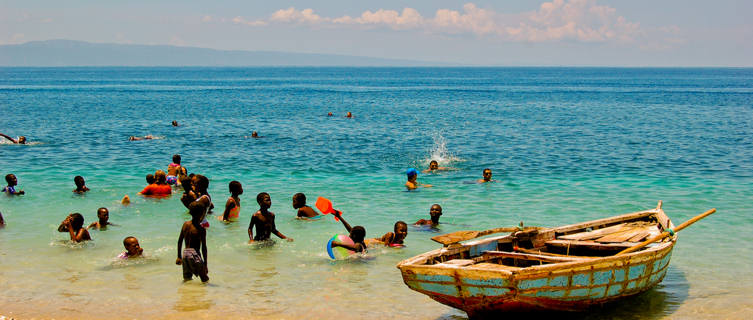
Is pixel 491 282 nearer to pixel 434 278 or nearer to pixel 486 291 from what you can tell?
pixel 486 291

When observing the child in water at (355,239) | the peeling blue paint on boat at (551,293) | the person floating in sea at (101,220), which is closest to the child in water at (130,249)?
the person floating in sea at (101,220)

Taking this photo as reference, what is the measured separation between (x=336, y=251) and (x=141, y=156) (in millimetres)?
20468

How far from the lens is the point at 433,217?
54.6ft

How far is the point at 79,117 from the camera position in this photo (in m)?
55.6

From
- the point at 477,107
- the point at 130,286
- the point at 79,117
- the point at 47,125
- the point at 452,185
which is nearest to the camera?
the point at 130,286

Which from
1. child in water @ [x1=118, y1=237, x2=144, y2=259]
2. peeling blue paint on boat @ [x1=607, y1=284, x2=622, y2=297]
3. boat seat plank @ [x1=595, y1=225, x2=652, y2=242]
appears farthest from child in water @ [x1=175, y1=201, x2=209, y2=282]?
boat seat plank @ [x1=595, y1=225, x2=652, y2=242]

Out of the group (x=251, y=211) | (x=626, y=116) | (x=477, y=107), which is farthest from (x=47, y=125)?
(x=626, y=116)

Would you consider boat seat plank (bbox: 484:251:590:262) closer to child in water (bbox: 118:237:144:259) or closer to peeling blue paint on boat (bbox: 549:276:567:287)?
peeling blue paint on boat (bbox: 549:276:567:287)

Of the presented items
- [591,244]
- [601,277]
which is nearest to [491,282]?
[601,277]

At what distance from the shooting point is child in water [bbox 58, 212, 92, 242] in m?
14.6

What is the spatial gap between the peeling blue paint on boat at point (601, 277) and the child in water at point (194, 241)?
6534 millimetres

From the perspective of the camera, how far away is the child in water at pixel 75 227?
47.9 feet

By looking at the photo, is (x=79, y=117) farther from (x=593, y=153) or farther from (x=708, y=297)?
(x=708, y=297)

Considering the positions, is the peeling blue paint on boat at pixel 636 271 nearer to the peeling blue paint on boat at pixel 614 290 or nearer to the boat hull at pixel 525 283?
the boat hull at pixel 525 283
